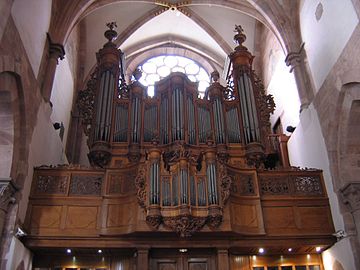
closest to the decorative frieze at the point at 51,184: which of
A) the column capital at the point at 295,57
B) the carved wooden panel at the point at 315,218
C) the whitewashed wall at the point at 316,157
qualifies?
the carved wooden panel at the point at 315,218

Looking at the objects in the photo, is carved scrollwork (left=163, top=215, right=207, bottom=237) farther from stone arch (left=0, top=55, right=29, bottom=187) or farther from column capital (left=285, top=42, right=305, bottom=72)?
column capital (left=285, top=42, right=305, bottom=72)

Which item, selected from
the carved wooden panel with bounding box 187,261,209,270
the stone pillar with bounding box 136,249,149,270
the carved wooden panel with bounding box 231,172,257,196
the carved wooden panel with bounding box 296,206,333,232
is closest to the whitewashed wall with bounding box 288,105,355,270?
the carved wooden panel with bounding box 296,206,333,232

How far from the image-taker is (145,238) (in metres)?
9.12

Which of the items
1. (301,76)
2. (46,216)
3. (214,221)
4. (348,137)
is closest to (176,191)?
(214,221)

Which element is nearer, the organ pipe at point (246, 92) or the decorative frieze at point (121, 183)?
the decorative frieze at point (121, 183)

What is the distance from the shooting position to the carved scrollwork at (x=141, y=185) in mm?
8891

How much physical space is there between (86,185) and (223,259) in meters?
3.56

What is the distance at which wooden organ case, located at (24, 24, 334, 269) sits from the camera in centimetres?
891

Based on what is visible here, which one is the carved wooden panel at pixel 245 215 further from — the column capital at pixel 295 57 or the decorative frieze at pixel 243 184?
the column capital at pixel 295 57

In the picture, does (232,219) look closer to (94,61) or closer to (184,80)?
(184,80)

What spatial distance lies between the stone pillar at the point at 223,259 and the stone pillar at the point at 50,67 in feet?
18.7

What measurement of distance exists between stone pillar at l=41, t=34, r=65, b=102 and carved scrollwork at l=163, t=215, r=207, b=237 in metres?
4.60

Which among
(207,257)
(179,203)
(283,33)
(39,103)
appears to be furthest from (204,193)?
(283,33)

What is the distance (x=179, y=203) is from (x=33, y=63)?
15.6 feet
